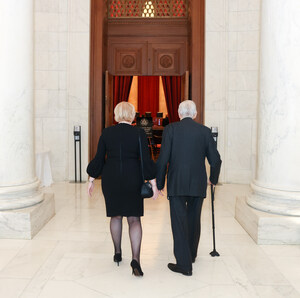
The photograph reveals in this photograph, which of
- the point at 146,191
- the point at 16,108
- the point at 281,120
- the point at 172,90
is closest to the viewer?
the point at 146,191

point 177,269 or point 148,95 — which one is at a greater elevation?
point 148,95

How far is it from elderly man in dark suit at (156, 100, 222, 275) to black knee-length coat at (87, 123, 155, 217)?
197mm

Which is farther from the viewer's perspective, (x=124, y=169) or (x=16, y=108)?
(x=16, y=108)

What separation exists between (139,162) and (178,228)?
74cm

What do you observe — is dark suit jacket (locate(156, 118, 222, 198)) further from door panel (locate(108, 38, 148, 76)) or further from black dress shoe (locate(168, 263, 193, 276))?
door panel (locate(108, 38, 148, 76))

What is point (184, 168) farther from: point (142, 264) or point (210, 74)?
point (210, 74)

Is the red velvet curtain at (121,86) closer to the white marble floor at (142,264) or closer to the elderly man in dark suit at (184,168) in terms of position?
the white marble floor at (142,264)

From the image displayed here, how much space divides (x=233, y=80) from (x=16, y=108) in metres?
5.60

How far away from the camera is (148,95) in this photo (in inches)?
731

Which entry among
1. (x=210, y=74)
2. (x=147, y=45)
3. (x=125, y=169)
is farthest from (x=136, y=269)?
(x=147, y=45)

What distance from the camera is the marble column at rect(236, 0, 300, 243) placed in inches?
183

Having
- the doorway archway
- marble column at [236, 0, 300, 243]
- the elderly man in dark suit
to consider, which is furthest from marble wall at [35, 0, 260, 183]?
the elderly man in dark suit

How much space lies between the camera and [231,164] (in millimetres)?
9133

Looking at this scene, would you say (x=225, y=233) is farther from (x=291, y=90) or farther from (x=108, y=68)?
(x=108, y=68)
